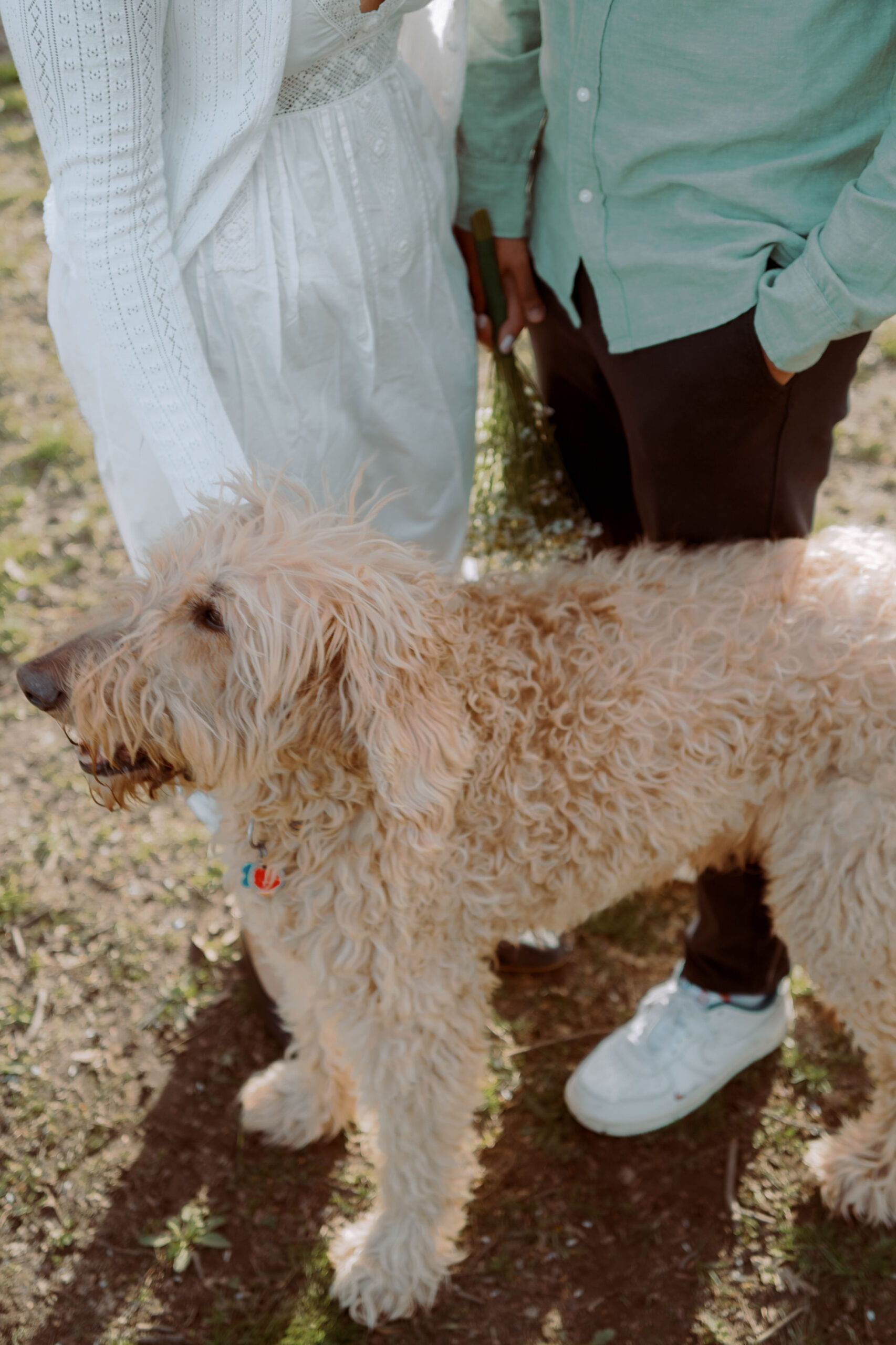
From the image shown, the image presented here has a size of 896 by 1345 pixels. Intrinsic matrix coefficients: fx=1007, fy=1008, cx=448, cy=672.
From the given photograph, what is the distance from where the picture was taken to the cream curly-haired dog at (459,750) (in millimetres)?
1880

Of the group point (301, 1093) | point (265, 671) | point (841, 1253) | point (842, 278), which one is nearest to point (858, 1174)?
point (841, 1253)

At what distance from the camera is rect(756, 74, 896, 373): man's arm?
183 cm

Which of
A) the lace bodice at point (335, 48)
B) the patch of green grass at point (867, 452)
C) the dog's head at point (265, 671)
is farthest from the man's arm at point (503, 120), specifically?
the patch of green grass at point (867, 452)

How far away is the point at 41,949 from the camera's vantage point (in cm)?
326

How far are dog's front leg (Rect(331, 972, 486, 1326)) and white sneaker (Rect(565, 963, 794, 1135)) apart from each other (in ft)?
1.36

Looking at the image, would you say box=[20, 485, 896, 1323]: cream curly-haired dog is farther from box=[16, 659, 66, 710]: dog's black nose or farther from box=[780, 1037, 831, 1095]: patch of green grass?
box=[780, 1037, 831, 1095]: patch of green grass

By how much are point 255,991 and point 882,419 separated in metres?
3.99

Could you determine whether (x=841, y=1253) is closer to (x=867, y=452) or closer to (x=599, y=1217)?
(x=599, y=1217)

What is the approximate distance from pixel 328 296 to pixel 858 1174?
2584 millimetres

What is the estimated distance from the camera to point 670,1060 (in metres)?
2.90

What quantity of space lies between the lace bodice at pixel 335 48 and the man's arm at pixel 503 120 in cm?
34

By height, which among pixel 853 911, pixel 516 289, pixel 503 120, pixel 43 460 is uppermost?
pixel 503 120

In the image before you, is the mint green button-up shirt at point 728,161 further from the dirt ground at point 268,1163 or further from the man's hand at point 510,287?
the dirt ground at point 268,1163

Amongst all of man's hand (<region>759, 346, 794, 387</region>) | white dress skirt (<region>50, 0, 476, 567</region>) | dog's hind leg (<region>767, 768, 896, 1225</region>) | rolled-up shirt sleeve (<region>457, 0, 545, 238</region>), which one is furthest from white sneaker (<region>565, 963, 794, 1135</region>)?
rolled-up shirt sleeve (<region>457, 0, 545, 238</region>)
